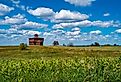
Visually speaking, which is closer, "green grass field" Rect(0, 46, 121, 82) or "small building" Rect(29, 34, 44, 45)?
"green grass field" Rect(0, 46, 121, 82)

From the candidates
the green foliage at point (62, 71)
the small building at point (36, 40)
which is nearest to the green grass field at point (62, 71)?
the green foliage at point (62, 71)

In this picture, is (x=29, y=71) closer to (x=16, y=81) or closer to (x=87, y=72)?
(x=16, y=81)

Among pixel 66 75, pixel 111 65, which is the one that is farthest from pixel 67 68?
pixel 111 65

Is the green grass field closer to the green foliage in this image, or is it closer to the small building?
the green foliage

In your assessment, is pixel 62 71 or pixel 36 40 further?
pixel 36 40

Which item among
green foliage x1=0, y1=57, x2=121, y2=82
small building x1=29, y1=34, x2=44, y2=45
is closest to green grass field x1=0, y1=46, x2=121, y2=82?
green foliage x1=0, y1=57, x2=121, y2=82

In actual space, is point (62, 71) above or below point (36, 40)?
below

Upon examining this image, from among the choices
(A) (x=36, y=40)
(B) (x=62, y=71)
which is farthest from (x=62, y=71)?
(A) (x=36, y=40)

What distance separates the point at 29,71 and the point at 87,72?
431cm

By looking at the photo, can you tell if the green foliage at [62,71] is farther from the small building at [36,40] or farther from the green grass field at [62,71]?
the small building at [36,40]

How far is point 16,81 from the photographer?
2655 centimetres

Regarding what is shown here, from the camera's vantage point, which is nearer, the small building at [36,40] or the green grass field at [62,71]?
the green grass field at [62,71]

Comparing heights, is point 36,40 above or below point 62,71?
above

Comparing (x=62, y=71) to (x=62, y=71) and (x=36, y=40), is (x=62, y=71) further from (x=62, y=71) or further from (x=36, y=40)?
(x=36, y=40)
